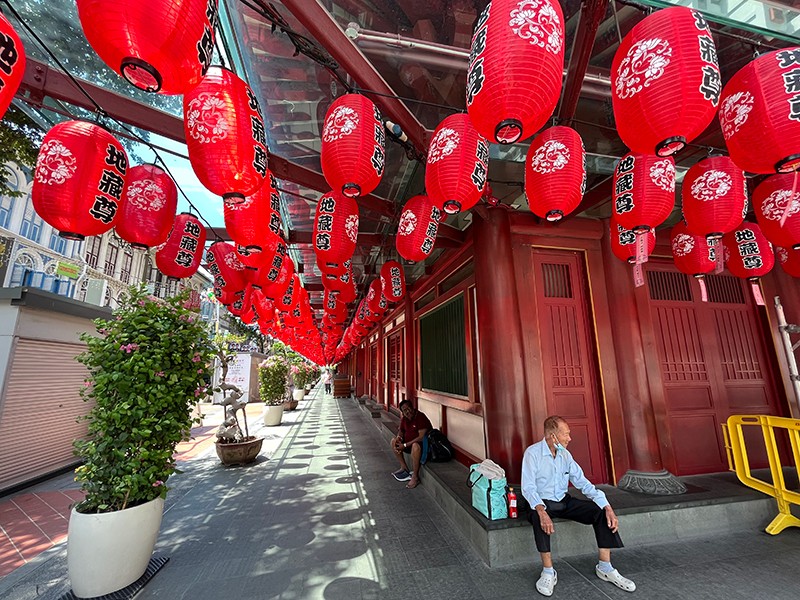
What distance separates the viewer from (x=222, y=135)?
2357 millimetres

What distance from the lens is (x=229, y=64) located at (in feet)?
13.7

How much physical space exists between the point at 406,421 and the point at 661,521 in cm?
398

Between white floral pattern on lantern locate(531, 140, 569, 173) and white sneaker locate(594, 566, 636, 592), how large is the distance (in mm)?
3850

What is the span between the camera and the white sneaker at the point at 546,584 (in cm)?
312

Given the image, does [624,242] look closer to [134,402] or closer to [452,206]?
[452,206]

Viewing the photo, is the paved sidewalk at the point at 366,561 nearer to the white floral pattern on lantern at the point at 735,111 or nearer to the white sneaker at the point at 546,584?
the white sneaker at the point at 546,584

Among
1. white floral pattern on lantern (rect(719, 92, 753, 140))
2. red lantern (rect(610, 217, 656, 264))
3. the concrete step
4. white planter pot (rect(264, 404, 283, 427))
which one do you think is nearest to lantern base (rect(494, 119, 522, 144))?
white floral pattern on lantern (rect(719, 92, 753, 140))

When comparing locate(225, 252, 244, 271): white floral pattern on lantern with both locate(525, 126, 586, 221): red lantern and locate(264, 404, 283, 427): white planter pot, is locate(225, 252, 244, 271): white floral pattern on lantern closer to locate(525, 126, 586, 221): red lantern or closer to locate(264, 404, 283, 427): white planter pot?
locate(525, 126, 586, 221): red lantern

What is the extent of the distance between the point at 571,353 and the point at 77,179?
6.18 m

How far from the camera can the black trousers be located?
3264 mm

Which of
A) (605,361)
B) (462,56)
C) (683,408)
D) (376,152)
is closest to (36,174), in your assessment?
(376,152)

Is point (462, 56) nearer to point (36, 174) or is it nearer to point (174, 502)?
point (36, 174)

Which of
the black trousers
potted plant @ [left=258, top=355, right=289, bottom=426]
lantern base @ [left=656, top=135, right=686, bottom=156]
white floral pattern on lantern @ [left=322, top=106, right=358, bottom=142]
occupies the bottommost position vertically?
the black trousers

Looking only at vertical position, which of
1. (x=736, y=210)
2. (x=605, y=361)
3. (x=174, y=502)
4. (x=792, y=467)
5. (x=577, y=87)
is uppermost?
(x=577, y=87)
